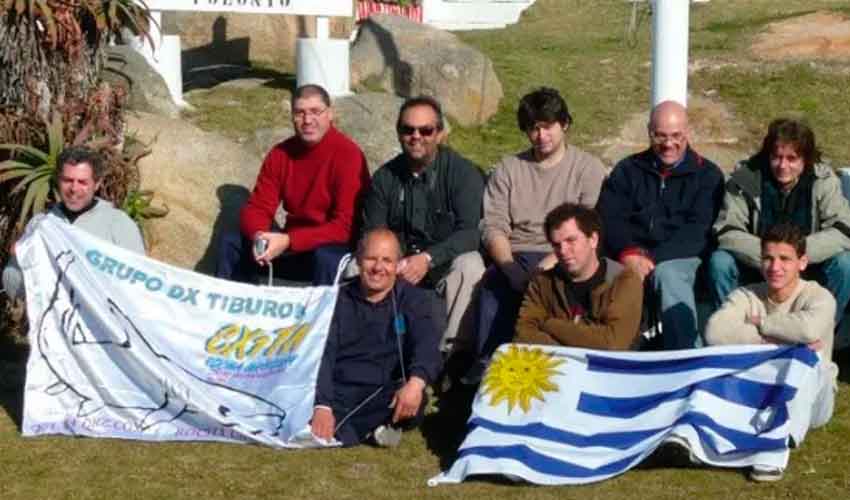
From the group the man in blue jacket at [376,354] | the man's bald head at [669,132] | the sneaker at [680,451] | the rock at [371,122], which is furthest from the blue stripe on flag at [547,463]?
the rock at [371,122]

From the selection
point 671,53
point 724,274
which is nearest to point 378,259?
point 724,274

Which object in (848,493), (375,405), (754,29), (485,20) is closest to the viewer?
(848,493)

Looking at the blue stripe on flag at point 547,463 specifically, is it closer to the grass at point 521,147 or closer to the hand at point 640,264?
the grass at point 521,147

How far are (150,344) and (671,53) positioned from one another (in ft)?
13.4

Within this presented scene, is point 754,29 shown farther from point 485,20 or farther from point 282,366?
point 282,366

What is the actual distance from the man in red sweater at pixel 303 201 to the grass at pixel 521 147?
3.85ft

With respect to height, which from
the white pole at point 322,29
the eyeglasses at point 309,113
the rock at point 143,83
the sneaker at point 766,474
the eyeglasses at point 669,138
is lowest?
the sneaker at point 766,474

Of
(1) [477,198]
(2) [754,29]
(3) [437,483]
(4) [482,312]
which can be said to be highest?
(2) [754,29]

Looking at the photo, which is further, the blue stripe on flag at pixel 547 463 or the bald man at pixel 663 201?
the bald man at pixel 663 201

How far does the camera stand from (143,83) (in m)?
11.7

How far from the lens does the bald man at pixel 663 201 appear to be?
7527 millimetres

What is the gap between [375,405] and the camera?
267 inches

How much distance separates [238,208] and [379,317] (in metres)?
2.55

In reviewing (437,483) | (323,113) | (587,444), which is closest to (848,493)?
(587,444)
